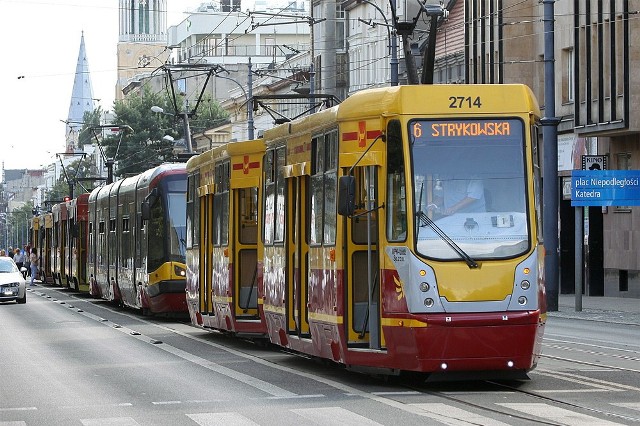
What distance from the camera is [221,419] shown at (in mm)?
13805

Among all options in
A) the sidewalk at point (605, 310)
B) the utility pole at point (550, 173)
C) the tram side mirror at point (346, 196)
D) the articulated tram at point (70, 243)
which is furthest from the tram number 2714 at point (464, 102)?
the articulated tram at point (70, 243)

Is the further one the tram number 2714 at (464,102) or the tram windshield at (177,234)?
the tram windshield at (177,234)

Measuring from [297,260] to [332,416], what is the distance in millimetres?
5618

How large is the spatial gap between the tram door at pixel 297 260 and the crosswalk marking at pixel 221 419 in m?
4.87

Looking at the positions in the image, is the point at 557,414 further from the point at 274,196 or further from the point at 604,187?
the point at 604,187

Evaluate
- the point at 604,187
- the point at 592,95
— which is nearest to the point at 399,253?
the point at 604,187

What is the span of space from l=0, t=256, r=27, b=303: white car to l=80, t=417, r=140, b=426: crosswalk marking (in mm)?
31906

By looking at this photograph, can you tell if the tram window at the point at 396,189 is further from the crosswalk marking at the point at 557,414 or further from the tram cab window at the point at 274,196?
the tram cab window at the point at 274,196

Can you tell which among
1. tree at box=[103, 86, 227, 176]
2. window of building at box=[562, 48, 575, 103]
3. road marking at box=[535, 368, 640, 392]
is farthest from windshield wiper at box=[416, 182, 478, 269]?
tree at box=[103, 86, 227, 176]

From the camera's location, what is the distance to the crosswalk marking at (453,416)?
13.1 m

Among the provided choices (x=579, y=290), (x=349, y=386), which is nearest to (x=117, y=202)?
(x=579, y=290)

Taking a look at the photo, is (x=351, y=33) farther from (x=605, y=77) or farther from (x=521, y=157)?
(x=521, y=157)

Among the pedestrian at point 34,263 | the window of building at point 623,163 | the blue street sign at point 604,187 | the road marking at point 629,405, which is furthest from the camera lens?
the pedestrian at point 34,263

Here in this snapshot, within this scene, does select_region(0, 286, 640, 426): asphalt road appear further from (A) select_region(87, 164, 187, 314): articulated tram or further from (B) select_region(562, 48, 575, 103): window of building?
(B) select_region(562, 48, 575, 103): window of building
